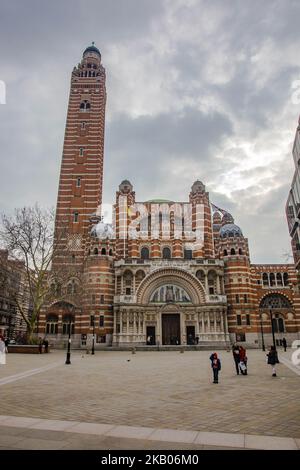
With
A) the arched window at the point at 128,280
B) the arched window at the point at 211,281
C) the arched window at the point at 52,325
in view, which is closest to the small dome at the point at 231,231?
the arched window at the point at 211,281

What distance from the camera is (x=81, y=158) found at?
2308 inches

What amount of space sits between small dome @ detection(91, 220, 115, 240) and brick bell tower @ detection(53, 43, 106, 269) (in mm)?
3847

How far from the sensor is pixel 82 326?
45375mm

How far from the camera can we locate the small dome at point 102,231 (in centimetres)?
4953

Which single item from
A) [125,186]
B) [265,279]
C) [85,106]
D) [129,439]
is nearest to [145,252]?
[125,186]

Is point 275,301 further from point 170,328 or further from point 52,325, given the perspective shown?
point 52,325

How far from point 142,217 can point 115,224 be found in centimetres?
481

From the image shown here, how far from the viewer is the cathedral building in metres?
45.0

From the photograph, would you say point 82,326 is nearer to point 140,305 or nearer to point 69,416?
point 140,305

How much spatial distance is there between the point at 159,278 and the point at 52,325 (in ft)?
56.7

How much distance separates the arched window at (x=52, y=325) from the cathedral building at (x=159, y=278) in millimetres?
142

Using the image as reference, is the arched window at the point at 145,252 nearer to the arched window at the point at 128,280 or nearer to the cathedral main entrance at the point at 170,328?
the arched window at the point at 128,280

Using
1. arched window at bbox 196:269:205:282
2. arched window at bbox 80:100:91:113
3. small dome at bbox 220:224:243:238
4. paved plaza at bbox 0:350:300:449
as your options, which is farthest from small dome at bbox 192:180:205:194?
paved plaza at bbox 0:350:300:449
